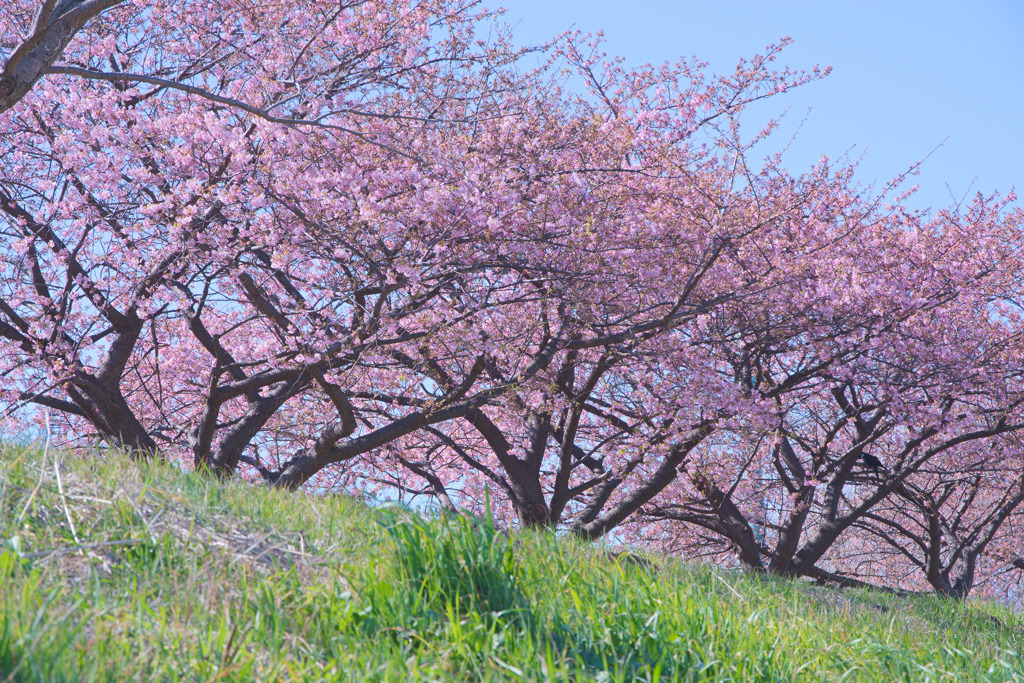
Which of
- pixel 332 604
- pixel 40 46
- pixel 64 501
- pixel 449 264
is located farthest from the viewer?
pixel 449 264

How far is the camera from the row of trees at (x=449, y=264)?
855cm

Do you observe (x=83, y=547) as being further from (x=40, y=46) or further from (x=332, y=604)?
(x=40, y=46)

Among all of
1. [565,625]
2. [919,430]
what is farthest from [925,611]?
[919,430]

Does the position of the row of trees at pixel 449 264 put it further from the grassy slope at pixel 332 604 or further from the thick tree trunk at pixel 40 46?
the grassy slope at pixel 332 604

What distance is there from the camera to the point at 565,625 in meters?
3.52

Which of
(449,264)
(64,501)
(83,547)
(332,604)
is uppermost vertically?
(449,264)

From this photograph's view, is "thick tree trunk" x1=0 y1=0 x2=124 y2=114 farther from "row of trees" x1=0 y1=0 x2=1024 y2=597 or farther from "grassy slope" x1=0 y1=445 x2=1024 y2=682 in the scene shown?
"grassy slope" x1=0 y1=445 x2=1024 y2=682

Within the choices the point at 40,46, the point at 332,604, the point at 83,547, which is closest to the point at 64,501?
the point at 83,547

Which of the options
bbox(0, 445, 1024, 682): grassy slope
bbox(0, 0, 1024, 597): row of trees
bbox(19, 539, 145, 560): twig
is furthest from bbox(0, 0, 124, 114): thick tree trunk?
bbox(19, 539, 145, 560): twig

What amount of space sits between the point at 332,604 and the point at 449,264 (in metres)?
5.76

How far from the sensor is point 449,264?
28.8ft

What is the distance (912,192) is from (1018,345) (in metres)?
2.98

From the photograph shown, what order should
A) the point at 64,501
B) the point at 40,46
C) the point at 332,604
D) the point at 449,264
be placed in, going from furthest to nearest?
the point at 449,264, the point at 40,46, the point at 64,501, the point at 332,604

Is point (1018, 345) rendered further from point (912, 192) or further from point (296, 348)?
point (296, 348)
